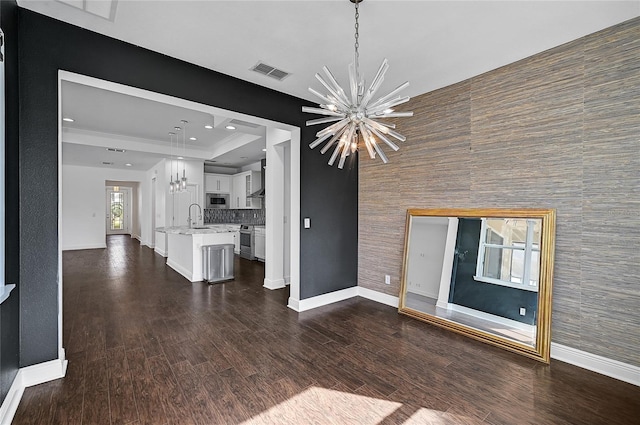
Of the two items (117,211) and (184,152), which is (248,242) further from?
(117,211)

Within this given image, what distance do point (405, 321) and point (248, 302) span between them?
2.22 meters

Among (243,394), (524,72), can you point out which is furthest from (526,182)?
(243,394)

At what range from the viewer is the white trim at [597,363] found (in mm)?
2352

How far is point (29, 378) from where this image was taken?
225 centimetres

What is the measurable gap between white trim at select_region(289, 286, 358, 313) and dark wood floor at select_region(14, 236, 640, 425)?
143mm

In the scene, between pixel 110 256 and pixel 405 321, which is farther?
pixel 110 256

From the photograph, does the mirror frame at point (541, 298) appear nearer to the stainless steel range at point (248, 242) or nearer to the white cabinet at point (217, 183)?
the stainless steel range at point (248, 242)

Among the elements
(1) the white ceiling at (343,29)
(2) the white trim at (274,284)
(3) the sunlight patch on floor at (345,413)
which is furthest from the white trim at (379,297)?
(1) the white ceiling at (343,29)

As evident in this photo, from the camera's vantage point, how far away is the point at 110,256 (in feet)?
27.1

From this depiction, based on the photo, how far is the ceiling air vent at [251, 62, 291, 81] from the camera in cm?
311

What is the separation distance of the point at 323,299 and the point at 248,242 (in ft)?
13.8

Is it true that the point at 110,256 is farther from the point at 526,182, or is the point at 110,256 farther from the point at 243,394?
the point at 526,182

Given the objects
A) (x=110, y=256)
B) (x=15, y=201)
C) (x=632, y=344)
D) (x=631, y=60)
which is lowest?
(x=110, y=256)

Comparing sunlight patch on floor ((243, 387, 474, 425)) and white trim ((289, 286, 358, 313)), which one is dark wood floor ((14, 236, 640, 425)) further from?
white trim ((289, 286, 358, 313))
